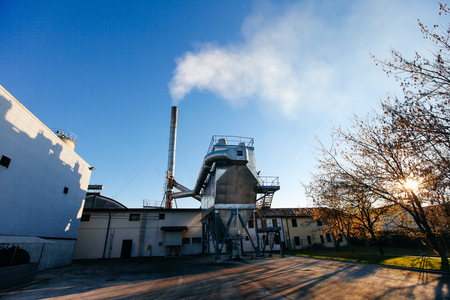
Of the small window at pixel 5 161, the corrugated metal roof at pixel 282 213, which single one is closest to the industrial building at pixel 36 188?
the small window at pixel 5 161

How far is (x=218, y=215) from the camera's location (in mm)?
19250

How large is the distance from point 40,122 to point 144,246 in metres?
20.2

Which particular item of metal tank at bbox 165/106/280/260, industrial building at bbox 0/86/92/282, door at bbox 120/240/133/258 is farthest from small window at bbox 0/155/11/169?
door at bbox 120/240/133/258

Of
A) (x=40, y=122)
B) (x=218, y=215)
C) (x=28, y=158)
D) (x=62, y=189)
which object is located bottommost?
(x=218, y=215)

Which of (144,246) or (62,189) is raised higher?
(62,189)

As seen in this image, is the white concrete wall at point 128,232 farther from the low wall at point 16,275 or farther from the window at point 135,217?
the low wall at point 16,275

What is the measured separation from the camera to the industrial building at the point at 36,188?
12609 millimetres

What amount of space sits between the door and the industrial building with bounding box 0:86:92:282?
8.27 metres

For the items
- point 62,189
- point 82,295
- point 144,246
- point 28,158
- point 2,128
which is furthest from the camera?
point 144,246

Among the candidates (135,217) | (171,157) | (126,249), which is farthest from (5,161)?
(171,157)

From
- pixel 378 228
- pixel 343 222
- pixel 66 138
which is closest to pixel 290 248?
pixel 343 222

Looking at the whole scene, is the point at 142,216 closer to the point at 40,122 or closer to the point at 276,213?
the point at 40,122

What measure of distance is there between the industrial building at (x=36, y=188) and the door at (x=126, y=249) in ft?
27.1

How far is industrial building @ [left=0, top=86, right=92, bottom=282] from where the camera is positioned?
41.4ft
